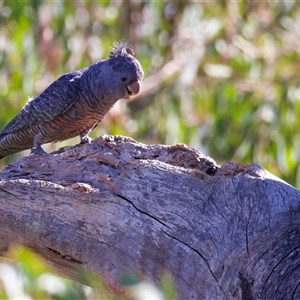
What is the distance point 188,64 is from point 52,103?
4630 mm

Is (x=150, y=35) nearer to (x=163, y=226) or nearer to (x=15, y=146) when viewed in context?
(x=15, y=146)

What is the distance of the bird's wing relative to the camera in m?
5.14

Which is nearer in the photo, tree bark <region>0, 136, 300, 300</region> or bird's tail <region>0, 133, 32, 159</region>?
tree bark <region>0, 136, 300, 300</region>

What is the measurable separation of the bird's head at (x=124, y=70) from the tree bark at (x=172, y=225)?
1.16m

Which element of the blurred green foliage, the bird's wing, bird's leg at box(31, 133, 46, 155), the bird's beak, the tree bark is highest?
the blurred green foliage

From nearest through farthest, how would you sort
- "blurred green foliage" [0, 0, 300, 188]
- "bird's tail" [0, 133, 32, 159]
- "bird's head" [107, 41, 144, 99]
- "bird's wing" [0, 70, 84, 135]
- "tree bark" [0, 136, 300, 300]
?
"tree bark" [0, 136, 300, 300]
"bird's head" [107, 41, 144, 99]
"bird's wing" [0, 70, 84, 135]
"bird's tail" [0, 133, 32, 159]
"blurred green foliage" [0, 0, 300, 188]

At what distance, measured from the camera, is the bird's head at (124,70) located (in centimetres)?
497

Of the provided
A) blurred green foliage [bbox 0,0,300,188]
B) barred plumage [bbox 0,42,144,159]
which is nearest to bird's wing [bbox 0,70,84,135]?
barred plumage [bbox 0,42,144,159]

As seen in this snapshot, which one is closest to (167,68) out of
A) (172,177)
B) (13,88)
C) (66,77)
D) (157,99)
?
(157,99)

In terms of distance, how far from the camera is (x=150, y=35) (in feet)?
32.7

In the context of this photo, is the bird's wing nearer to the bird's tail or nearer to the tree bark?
the bird's tail

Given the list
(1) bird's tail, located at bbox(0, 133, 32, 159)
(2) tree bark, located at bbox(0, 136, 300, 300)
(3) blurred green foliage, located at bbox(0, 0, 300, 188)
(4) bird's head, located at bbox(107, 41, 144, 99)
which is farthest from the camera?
(3) blurred green foliage, located at bbox(0, 0, 300, 188)

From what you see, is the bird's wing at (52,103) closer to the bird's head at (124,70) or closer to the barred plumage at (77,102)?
the barred plumage at (77,102)

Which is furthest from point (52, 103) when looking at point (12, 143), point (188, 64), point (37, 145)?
point (188, 64)
